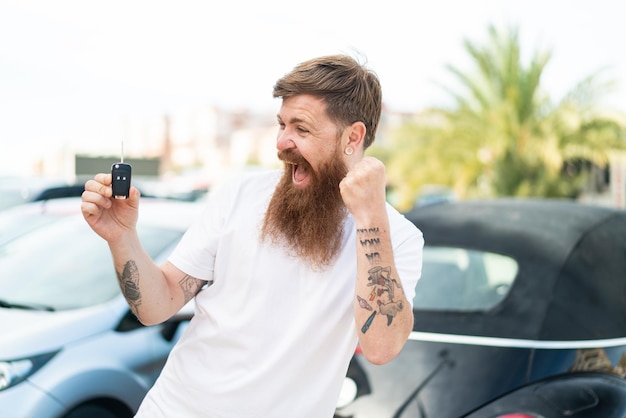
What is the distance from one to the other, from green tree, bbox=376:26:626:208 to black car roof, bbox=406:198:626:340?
1259 centimetres

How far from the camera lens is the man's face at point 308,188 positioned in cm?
206

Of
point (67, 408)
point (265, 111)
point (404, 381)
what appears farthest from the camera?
point (265, 111)

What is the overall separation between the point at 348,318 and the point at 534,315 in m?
1.35

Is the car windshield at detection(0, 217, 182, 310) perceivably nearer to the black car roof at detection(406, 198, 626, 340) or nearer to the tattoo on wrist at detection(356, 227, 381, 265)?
the black car roof at detection(406, 198, 626, 340)

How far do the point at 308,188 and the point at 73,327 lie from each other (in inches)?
72.5

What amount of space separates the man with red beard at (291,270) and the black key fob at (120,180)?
26 millimetres

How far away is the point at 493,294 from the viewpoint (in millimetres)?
3484

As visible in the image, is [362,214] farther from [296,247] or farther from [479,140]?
[479,140]

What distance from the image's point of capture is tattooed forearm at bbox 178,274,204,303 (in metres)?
2.18

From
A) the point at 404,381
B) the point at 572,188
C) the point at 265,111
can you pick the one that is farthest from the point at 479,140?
the point at 265,111

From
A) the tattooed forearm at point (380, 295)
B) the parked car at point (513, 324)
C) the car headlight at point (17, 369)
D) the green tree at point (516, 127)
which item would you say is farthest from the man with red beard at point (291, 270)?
the green tree at point (516, 127)

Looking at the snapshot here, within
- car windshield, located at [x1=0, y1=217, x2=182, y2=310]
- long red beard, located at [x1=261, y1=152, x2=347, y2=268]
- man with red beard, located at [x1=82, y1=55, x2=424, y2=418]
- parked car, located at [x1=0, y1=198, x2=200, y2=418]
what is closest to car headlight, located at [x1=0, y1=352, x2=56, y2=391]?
parked car, located at [x1=0, y1=198, x2=200, y2=418]

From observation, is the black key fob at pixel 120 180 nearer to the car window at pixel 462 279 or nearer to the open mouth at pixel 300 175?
the open mouth at pixel 300 175

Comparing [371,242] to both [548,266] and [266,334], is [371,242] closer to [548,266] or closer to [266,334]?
[266,334]
